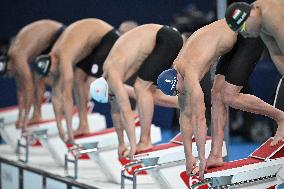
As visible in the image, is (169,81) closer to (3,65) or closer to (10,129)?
(3,65)

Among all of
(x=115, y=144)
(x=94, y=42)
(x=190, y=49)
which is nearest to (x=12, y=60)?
(x=94, y=42)

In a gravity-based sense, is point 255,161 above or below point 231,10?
below

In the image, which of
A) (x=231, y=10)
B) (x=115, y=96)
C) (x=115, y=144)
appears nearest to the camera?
(x=231, y=10)

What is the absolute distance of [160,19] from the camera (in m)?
8.83

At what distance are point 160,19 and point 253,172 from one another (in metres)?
4.30

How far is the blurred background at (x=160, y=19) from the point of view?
7738mm

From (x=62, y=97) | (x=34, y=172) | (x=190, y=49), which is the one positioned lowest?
(x=34, y=172)

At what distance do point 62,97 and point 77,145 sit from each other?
1.59 feet

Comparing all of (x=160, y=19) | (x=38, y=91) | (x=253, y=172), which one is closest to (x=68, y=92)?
(x=38, y=91)

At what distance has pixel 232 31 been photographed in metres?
4.96

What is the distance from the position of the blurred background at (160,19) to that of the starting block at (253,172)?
1682 mm

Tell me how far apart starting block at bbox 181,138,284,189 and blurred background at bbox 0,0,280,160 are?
1682 mm

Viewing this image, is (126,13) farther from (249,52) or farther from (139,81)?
(249,52)

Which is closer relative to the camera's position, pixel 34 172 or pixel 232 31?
pixel 232 31
